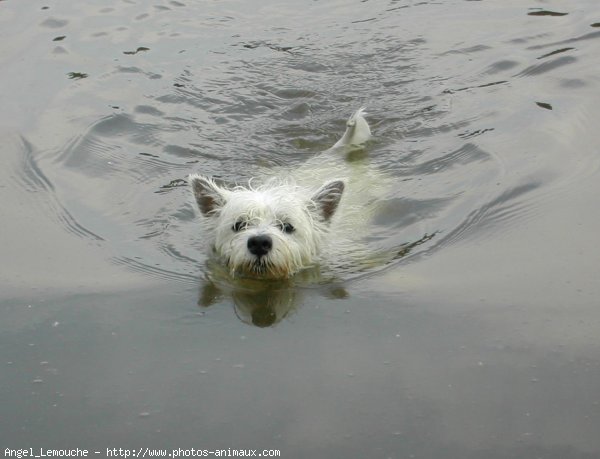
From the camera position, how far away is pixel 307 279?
622 centimetres

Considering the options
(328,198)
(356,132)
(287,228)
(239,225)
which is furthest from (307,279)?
(356,132)

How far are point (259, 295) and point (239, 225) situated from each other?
26.3 inches

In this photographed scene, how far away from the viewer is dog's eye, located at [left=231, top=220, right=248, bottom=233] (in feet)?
20.9

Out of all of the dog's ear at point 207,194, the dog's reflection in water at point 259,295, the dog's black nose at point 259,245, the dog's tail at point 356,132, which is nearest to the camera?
the dog's reflection in water at point 259,295

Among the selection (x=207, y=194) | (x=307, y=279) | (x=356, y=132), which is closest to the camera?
(x=307, y=279)

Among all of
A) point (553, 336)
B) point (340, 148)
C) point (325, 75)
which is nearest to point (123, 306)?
point (553, 336)

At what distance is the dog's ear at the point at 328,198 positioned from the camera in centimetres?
676

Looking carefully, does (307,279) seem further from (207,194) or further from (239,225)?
(207,194)

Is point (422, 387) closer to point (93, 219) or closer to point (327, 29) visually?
point (93, 219)

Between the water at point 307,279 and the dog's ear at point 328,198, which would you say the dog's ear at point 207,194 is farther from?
the dog's ear at point 328,198

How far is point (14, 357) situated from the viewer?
496 centimetres

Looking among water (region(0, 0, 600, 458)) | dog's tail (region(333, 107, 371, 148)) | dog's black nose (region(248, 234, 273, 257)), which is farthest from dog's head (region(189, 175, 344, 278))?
dog's tail (region(333, 107, 371, 148))

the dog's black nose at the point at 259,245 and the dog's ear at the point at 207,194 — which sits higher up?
the dog's black nose at the point at 259,245

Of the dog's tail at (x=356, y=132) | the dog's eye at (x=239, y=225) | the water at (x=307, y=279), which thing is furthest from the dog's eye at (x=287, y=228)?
the dog's tail at (x=356, y=132)
